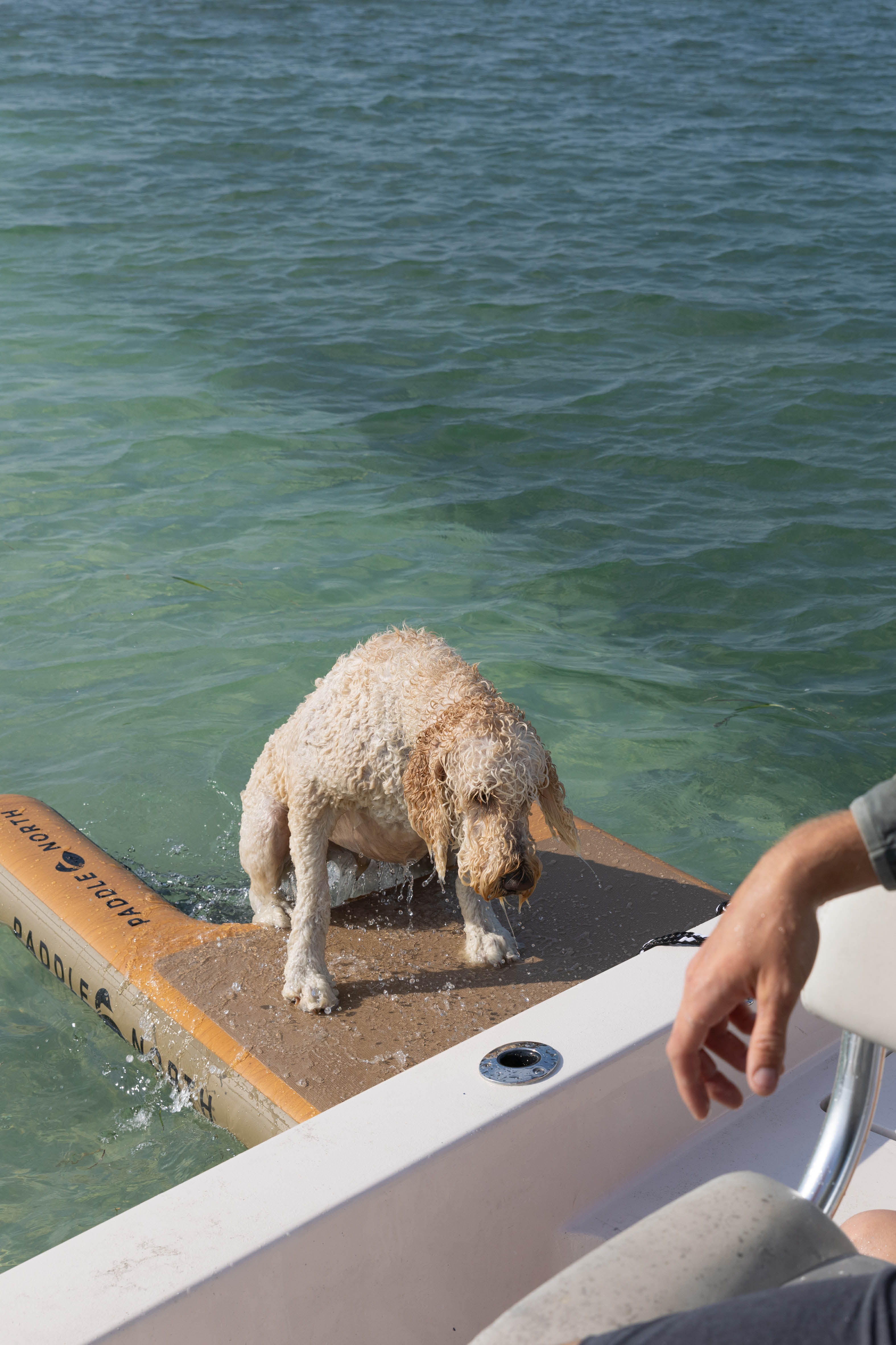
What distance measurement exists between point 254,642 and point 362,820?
3.82m

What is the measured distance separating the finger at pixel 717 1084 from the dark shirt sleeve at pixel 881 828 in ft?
1.22

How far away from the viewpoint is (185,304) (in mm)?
13180

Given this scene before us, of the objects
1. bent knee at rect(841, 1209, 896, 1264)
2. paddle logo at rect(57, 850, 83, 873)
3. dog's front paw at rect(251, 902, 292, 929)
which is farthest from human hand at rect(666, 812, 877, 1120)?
paddle logo at rect(57, 850, 83, 873)

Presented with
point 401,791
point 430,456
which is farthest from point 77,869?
point 430,456

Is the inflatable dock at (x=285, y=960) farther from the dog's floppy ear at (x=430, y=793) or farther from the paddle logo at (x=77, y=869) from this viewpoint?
the dog's floppy ear at (x=430, y=793)

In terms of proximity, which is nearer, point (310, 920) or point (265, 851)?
point (310, 920)

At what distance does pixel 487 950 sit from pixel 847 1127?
201 cm

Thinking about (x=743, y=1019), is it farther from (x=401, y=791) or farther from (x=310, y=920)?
(x=310, y=920)

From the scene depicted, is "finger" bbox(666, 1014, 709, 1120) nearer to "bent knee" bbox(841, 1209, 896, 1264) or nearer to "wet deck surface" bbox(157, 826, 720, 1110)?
"bent knee" bbox(841, 1209, 896, 1264)

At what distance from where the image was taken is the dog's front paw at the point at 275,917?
450cm

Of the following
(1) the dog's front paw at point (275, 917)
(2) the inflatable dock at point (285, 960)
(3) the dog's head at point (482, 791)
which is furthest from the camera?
(1) the dog's front paw at point (275, 917)

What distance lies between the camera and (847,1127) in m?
2.13

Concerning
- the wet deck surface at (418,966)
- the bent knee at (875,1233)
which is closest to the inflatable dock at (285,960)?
the wet deck surface at (418,966)

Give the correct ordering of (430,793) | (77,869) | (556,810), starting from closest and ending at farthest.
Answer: (430,793)
(556,810)
(77,869)
